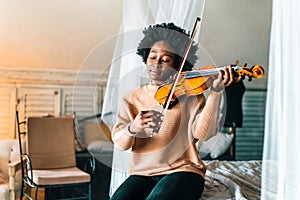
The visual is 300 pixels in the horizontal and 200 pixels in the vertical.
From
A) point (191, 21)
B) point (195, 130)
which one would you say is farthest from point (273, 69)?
point (191, 21)

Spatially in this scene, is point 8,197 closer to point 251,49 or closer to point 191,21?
point 191,21

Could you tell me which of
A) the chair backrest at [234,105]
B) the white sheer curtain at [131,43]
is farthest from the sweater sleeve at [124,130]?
the chair backrest at [234,105]

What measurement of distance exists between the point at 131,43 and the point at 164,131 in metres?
0.74

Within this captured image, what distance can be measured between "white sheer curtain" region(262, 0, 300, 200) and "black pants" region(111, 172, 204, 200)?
435mm

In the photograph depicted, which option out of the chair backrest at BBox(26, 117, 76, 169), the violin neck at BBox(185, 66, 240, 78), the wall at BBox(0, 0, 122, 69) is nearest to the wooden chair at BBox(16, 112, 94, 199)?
the chair backrest at BBox(26, 117, 76, 169)

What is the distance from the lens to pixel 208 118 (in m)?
1.56

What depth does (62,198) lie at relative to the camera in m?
3.49

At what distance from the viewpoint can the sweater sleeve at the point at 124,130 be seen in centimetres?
167

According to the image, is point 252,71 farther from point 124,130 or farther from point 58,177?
point 58,177

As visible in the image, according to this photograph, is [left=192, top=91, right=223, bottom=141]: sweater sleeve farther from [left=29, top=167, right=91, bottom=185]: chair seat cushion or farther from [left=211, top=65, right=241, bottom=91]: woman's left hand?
[left=29, top=167, right=91, bottom=185]: chair seat cushion

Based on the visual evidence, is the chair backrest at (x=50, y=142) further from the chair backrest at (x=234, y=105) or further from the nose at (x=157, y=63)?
the nose at (x=157, y=63)

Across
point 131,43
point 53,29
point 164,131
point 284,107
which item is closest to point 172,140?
point 164,131

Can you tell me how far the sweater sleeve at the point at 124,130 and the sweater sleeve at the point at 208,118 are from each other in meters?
0.27

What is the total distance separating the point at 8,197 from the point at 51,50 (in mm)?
1508
